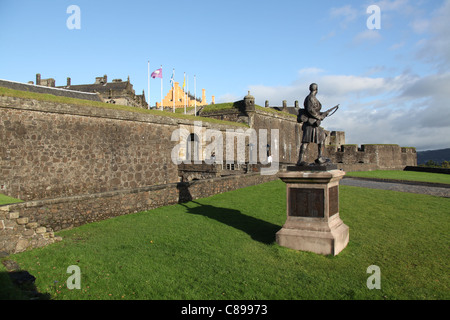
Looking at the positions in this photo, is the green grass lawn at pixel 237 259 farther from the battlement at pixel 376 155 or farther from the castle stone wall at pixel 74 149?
the battlement at pixel 376 155

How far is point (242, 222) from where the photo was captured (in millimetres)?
8867

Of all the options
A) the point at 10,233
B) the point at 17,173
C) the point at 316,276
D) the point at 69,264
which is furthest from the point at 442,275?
the point at 17,173

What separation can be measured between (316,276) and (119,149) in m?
14.2

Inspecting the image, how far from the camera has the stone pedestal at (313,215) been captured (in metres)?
6.20

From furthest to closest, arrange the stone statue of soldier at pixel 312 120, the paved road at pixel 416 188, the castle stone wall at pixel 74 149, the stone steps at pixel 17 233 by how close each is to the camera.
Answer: the paved road at pixel 416 188, the castle stone wall at pixel 74 149, the stone statue of soldier at pixel 312 120, the stone steps at pixel 17 233

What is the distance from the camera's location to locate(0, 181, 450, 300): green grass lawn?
4629 millimetres

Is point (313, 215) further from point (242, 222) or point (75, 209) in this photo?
point (75, 209)

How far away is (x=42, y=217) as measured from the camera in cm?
810

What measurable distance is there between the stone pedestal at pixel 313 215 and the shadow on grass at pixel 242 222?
30.5 inches

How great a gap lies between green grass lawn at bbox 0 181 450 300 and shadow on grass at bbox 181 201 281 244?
0.03 m

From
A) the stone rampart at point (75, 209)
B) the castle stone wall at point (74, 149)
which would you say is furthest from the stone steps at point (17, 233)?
the castle stone wall at point (74, 149)

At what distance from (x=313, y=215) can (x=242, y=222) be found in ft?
9.36

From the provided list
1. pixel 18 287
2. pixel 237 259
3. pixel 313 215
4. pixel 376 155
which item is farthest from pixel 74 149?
pixel 376 155
